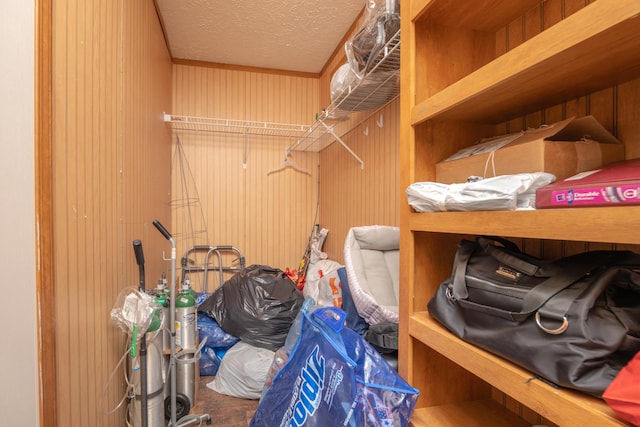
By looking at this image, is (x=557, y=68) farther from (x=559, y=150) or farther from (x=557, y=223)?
(x=557, y=223)

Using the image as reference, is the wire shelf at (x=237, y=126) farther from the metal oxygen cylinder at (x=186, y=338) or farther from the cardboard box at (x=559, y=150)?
the cardboard box at (x=559, y=150)

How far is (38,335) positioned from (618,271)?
4.54ft

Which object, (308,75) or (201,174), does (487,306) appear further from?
(308,75)

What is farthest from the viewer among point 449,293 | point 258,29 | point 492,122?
point 258,29

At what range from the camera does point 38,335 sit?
31.6 inches

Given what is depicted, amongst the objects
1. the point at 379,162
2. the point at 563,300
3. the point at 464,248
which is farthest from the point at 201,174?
the point at 563,300

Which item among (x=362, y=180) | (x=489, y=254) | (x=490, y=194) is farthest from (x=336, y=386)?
(x=362, y=180)

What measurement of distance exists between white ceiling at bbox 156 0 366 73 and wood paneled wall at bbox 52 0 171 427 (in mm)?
675

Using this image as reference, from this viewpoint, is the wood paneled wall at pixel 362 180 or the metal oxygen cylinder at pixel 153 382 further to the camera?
the wood paneled wall at pixel 362 180

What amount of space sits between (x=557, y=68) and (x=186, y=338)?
2048 millimetres

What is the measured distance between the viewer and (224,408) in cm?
188

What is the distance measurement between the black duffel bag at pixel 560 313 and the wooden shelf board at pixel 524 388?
20mm

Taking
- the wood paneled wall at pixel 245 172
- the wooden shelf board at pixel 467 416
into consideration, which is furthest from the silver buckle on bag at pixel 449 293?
the wood paneled wall at pixel 245 172

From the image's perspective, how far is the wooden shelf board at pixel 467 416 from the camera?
0.97 meters
